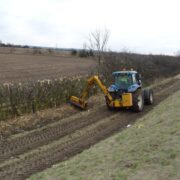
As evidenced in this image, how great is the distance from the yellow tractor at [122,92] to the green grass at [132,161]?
22.3ft

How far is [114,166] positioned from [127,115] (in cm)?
967

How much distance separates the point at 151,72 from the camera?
124 ft

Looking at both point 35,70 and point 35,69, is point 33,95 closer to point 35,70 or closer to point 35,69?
point 35,70

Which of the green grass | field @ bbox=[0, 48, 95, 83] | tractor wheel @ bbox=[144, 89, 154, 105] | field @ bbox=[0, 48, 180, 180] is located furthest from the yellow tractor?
field @ bbox=[0, 48, 95, 83]

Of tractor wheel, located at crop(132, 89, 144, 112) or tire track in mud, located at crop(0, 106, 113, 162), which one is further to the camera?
tractor wheel, located at crop(132, 89, 144, 112)

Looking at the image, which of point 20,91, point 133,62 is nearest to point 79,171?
point 20,91

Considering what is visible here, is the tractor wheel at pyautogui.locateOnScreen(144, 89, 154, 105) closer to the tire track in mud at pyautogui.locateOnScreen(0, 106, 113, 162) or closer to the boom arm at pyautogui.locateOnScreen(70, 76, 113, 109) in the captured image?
the boom arm at pyautogui.locateOnScreen(70, 76, 113, 109)

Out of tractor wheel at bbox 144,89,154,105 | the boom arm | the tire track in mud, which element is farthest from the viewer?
tractor wheel at bbox 144,89,154,105

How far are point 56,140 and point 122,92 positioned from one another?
5.84 meters

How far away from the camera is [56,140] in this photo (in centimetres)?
1297

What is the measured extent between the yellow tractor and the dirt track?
0.45 m

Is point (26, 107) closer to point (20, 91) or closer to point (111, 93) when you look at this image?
point (20, 91)

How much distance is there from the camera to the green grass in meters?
7.34

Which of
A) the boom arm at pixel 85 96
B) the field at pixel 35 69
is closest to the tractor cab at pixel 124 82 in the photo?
the boom arm at pixel 85 96
